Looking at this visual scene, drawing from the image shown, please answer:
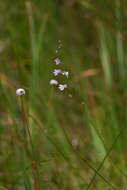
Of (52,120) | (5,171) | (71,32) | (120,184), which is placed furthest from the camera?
(71,32)

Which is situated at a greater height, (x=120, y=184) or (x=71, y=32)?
(x=71, y=32)

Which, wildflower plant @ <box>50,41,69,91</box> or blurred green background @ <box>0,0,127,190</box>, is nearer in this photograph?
wildflower plant @ <box>50,41,69,91</box>

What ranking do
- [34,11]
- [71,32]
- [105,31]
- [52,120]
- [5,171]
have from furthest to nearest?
[71,32], [34,11], [105,31], [52,120], [5,171]

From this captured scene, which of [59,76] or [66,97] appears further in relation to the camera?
[66,97]

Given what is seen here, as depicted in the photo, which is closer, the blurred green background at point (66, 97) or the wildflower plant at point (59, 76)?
the wildflower plant at point (59, 76)

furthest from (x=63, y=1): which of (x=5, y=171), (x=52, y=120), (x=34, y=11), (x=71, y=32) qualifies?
(x=5, y=171)

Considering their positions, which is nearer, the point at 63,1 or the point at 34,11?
the point at 34,11

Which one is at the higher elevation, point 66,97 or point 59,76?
point 66,97

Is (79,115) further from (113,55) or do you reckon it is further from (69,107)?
(113,55)
